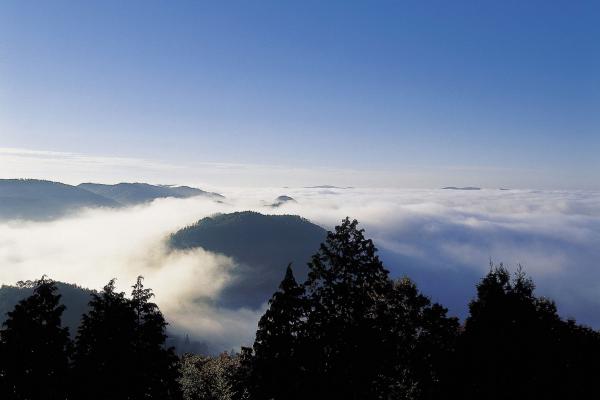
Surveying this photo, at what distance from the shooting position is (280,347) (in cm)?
2486

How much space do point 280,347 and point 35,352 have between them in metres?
12.7

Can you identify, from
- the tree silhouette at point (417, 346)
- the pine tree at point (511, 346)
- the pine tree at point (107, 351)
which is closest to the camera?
the pine tree at point (511, 346)

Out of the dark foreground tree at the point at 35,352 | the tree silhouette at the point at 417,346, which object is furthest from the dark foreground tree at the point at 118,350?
the tree silhouette at the point at 417,346

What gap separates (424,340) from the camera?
112 ft

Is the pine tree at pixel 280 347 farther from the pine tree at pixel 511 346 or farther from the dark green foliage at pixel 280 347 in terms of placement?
the pine tree at pixel 511 346

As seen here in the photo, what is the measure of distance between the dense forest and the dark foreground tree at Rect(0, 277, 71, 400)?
49 millimetres

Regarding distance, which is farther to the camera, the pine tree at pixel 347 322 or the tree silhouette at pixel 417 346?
the tree silhouette at pixel 417 346

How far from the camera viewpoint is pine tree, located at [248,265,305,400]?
24.5 metres

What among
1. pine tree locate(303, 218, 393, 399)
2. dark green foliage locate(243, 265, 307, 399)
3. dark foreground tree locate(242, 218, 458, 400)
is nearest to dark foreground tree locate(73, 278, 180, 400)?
dark foreground tree locate(242, 218, 458, 400)

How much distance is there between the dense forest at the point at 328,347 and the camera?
22484mm

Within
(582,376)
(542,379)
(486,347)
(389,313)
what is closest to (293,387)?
(389,313)

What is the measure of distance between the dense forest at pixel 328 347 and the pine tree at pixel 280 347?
6 cm

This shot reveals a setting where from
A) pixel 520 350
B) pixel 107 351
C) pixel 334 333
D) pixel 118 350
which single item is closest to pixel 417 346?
pixel 520 350

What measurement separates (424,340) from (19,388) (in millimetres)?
26851
